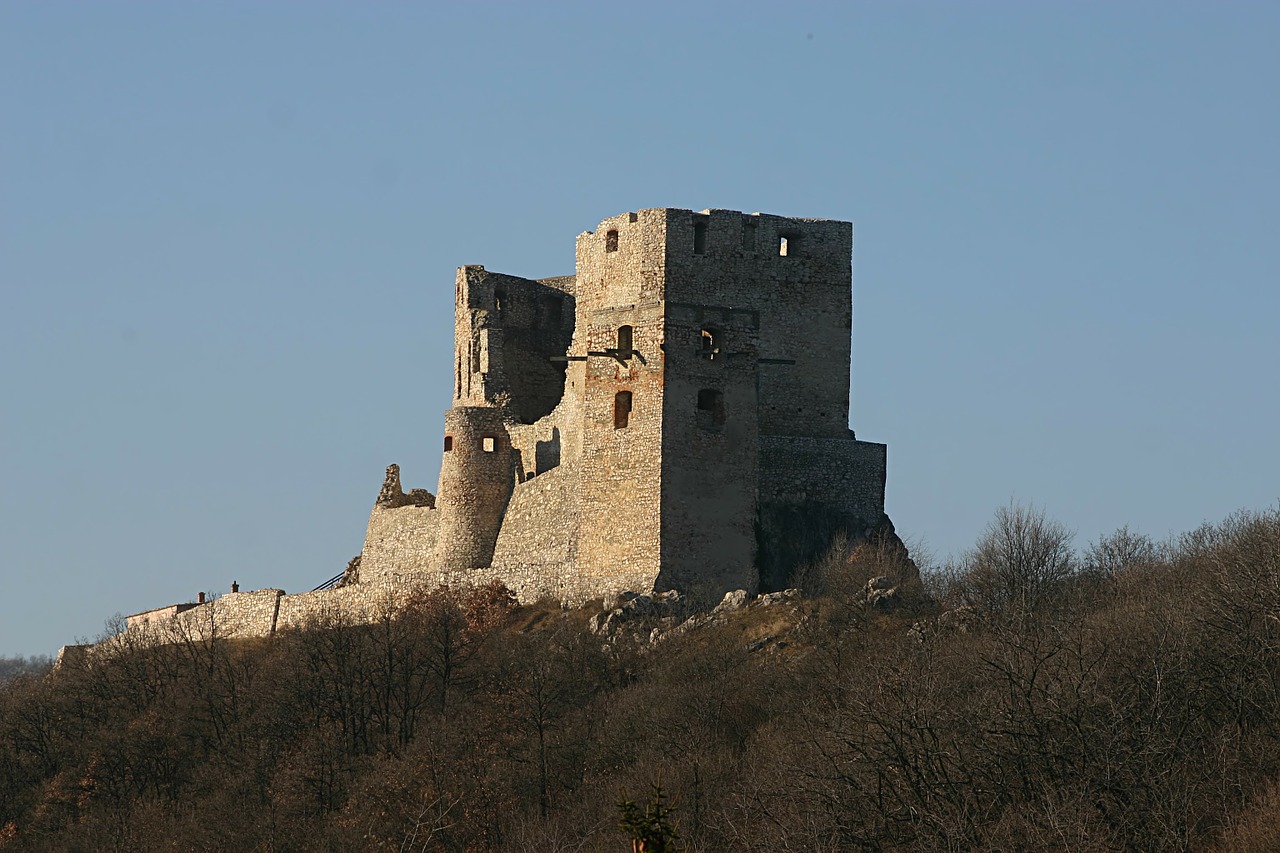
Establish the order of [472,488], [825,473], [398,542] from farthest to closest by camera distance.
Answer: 1. [398,542]
2. [472,488]
3. [825,473]

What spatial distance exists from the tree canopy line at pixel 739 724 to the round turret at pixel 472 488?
108 inches

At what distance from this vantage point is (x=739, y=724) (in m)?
52.6

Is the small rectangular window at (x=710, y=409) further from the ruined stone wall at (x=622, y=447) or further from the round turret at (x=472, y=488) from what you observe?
the round turret at (x=472, y=488)

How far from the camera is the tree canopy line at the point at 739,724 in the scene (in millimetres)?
44812

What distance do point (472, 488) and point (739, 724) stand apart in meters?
13.5

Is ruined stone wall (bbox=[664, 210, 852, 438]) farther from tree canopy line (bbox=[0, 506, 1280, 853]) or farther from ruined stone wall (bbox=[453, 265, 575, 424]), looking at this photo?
ruined stone wall (bbox=[453, 265, 575, 424])

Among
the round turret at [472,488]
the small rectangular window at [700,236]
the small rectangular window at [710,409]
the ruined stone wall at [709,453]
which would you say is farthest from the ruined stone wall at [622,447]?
the round turret at [472,488]

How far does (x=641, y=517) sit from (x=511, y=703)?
5.04 m

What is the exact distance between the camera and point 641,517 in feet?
181

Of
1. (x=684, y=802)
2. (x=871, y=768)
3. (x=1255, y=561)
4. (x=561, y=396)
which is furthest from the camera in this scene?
(x=561, y=396)

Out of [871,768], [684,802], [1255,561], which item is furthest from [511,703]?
[1255,561]

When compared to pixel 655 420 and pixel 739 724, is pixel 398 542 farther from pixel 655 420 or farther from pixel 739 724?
pixel 739 724

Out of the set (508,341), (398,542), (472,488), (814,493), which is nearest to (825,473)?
(814,493)

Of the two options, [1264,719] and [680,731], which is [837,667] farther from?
[1264,719]
